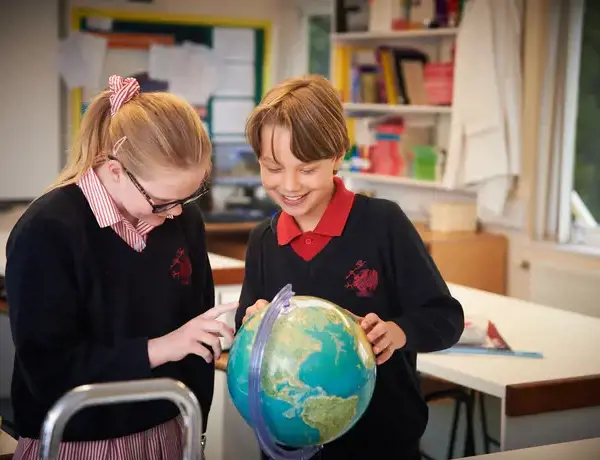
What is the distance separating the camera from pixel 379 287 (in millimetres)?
1863

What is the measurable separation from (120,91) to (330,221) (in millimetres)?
475

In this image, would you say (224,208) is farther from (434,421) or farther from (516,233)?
(434,421)

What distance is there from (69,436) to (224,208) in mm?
4947

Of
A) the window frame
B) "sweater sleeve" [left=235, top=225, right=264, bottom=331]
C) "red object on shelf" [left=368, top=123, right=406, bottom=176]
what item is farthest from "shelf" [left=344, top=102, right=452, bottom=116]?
"sweater sleeve" [left=235, top=225, right=264, bottom=331]

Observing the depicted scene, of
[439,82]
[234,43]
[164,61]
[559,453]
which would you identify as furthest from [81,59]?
[559,453]

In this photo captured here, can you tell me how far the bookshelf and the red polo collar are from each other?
3.47m

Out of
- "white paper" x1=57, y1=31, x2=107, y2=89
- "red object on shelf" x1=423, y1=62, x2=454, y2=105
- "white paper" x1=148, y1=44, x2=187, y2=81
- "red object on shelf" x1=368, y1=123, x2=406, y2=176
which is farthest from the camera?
"white paper" x1=148, y1=44, x2=187, y2=81

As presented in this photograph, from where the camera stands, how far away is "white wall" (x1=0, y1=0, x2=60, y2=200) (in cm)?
602

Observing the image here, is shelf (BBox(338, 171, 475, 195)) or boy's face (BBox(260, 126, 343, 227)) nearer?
boy's face (BBox(260, 126, 343, 227))

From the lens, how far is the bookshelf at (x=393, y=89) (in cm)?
549

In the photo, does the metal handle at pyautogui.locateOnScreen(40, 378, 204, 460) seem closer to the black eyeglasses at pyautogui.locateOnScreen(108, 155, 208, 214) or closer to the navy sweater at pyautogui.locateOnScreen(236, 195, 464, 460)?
the black eyeglasses at pyautogui.locateOnScreen(108, 155, 208, 214)

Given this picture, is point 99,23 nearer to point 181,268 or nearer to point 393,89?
point 393,89

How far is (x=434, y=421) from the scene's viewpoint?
14.6 ft

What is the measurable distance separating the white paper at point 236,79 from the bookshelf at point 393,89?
0.96 metres
